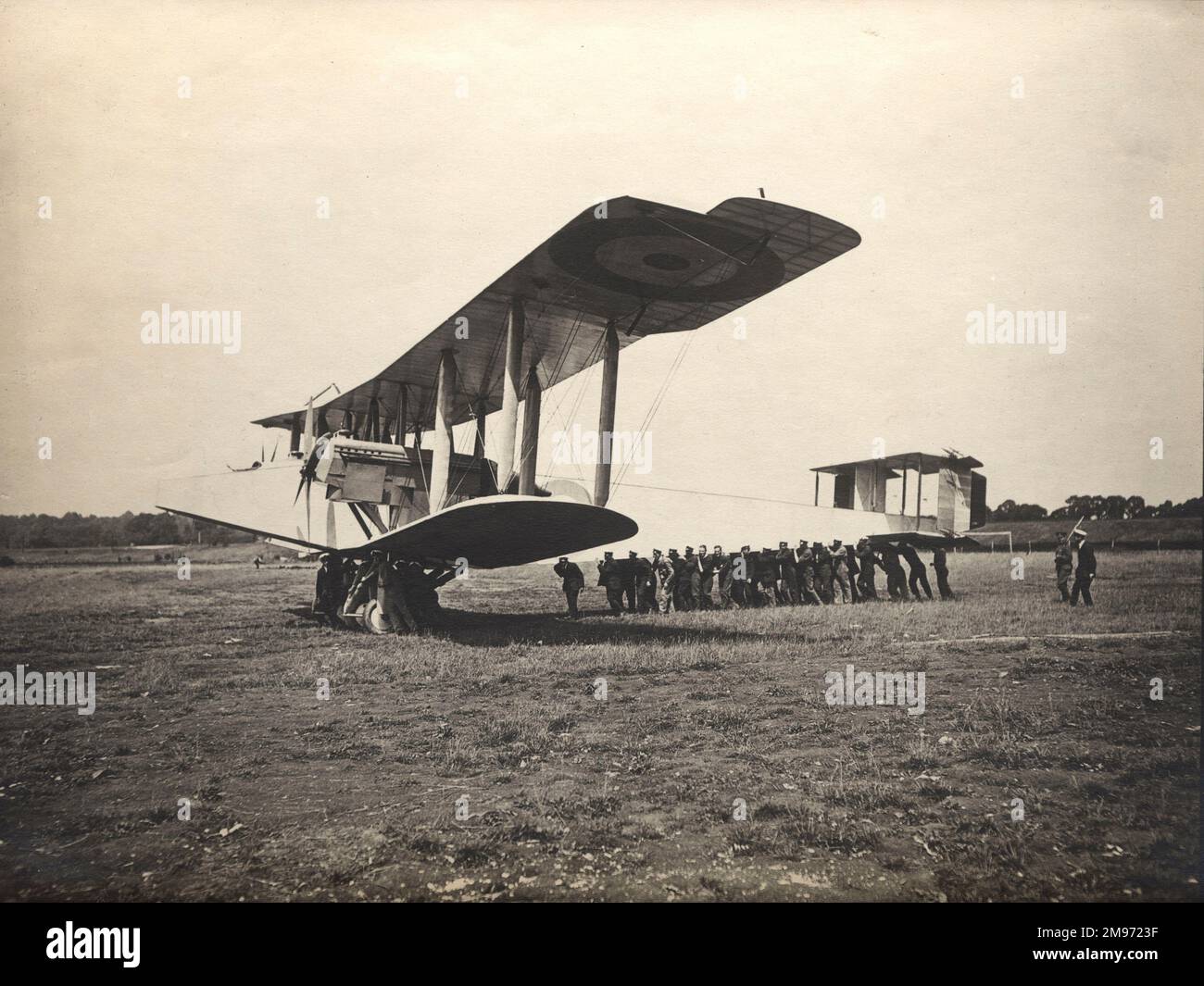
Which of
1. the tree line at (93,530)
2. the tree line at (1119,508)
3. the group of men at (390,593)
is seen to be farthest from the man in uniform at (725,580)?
the tree line at (93,530)

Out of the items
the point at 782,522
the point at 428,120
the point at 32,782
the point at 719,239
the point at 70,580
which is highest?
the point at 428,120

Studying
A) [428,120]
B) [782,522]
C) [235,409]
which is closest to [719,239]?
[428,120]

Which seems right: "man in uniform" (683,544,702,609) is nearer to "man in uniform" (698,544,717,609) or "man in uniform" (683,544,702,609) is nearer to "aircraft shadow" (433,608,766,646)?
"man in uniform" (698,544,717,609)

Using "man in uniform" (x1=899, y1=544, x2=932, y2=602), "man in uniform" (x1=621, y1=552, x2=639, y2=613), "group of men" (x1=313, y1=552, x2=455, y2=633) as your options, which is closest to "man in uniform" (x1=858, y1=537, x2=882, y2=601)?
Answer: "man in uniform" (x1=899, y1=544, x2=932, y2=602)

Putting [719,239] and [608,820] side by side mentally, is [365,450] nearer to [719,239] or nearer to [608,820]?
[719,239]

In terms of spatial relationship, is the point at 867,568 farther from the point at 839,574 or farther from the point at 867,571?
the point at 839,574

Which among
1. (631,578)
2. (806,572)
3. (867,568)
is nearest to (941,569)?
(867,568)

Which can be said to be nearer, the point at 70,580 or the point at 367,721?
the point at 367,721
